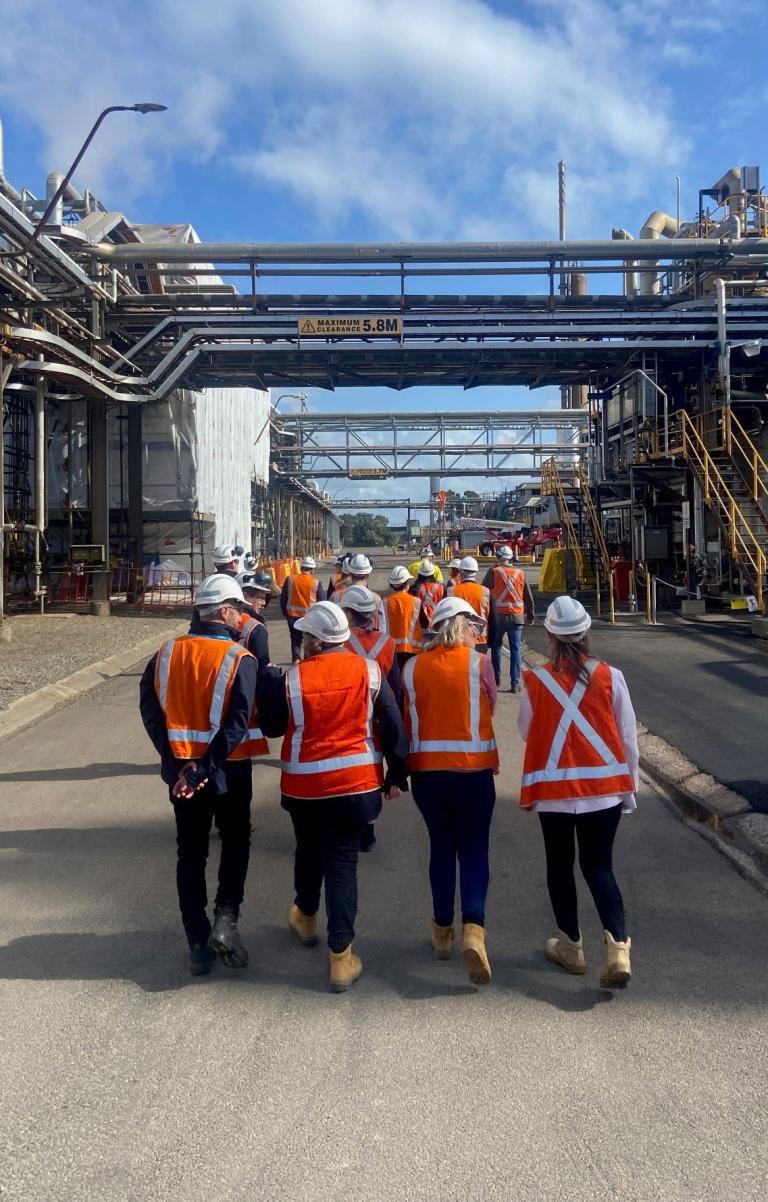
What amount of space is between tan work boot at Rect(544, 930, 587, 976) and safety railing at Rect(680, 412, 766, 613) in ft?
48.0

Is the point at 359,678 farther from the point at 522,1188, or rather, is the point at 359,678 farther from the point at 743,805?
the point at 743,805

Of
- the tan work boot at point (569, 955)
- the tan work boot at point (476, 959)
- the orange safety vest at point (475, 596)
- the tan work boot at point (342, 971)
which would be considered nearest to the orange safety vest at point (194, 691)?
the tan work boot at point (342, 971)

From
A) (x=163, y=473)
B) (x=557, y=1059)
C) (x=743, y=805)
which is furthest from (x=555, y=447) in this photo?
(x=557, y=1059)

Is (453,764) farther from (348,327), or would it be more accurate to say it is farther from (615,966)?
(348,327)

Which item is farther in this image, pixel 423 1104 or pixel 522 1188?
pixel 423 1104

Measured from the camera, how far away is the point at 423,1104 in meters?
3.18

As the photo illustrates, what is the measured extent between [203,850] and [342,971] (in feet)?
2.76

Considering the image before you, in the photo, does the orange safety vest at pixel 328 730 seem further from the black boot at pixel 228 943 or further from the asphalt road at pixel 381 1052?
the asphalt road at pixel 381 1052

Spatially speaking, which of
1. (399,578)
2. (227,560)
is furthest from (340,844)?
(399,578)

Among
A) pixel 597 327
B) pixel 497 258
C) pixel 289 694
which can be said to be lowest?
pixel 289 694

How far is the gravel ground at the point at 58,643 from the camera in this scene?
12398 millimetres

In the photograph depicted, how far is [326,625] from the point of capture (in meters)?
4.19

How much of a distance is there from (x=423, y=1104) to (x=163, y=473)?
2518 centimetres

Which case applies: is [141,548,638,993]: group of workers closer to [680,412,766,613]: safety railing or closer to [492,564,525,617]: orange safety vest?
[492,564,525,617]: orange safety vest
